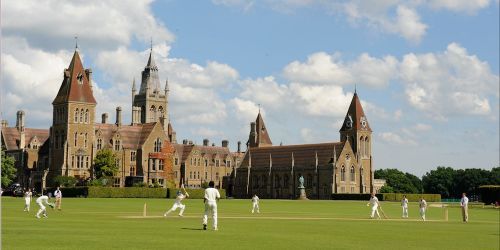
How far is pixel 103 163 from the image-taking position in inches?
4488

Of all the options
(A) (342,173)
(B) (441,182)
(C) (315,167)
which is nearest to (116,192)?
(C) (315,167)

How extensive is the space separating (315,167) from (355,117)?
17868 mm

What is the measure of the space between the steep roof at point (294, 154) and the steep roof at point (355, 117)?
442 inches

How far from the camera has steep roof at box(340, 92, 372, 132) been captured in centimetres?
14375

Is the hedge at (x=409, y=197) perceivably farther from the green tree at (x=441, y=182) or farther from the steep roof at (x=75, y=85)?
the green tree at (x=441, y=182)

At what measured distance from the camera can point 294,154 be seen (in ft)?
454

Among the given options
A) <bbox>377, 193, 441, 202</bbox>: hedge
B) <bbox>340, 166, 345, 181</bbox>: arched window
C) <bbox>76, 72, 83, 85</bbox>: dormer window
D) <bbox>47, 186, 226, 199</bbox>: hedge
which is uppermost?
<bbox>76, 72, 83, 85</bbox>: dormer window

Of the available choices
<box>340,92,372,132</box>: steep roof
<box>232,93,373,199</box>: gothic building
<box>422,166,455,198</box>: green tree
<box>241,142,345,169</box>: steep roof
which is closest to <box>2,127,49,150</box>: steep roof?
<box>232,93,373,199</box>: gothic building

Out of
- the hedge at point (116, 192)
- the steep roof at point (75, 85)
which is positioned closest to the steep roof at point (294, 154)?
→ the hedge at point (116, 192)

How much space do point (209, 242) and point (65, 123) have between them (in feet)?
339

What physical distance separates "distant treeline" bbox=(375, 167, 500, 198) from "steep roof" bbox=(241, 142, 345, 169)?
47960mm

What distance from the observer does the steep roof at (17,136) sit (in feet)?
405

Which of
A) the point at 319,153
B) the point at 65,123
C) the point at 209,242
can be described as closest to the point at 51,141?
the point at 65,123

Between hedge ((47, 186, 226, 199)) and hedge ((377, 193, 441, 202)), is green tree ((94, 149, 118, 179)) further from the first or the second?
hedge ((377, 193, 441, 202))
